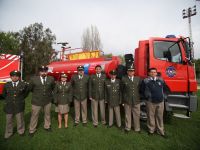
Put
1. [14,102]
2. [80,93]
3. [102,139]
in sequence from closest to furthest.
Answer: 1. [102,139]
2. [14,102]
3. [80,93]

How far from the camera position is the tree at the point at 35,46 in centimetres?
2214

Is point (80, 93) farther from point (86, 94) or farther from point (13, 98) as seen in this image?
point (13, 98)

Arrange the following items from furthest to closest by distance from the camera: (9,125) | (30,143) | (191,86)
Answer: (191,86) → (9,125) → (30,143)

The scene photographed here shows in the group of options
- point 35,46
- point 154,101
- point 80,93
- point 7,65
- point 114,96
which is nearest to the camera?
point 154,101

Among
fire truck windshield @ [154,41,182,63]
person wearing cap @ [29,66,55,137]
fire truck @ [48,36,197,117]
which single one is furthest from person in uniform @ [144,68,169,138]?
person wearing cap @ [29,66,55,137]

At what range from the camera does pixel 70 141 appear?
439 centimetres

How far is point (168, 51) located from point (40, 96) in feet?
13.1

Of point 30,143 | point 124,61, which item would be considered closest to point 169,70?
point 124,61

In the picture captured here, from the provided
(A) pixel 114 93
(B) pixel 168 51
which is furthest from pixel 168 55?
(A) pixel 114 93

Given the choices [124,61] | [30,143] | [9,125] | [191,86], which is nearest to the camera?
[30,143]

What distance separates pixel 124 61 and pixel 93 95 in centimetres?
212

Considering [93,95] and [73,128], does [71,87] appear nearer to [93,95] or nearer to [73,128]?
[93,95]

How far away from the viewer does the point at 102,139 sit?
4.50 m

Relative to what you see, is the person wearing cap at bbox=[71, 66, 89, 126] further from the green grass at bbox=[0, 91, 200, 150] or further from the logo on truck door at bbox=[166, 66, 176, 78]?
the logo on truck door at bbox=[166, 66, 176, 78]
